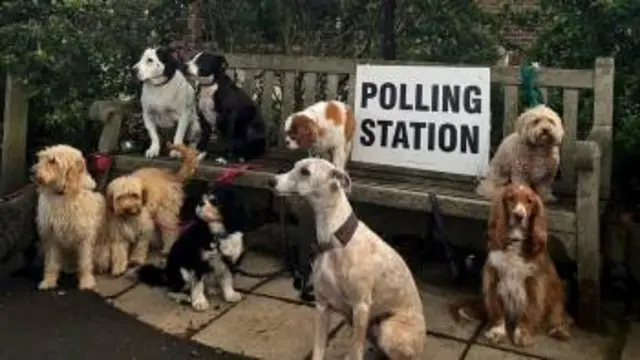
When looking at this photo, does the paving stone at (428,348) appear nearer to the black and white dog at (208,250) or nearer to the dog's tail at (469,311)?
the dog's tail at (469,311)

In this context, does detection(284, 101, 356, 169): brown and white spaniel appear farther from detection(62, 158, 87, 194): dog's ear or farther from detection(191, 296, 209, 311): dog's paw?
detection(62, 158, 87, 194): dog's ear

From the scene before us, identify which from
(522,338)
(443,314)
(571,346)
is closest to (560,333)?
A: (571,346)

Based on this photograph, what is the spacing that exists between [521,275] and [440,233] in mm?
679

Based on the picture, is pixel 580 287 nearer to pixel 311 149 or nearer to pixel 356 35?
pixel 311 149

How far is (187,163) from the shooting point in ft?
17.4

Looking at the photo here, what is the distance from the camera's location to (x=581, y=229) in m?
4.15

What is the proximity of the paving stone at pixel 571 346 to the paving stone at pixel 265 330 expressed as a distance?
1.04 meters

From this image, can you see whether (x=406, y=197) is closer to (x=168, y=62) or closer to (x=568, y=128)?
(x=568, y=128)

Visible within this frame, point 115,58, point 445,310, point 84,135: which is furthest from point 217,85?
point 445,310

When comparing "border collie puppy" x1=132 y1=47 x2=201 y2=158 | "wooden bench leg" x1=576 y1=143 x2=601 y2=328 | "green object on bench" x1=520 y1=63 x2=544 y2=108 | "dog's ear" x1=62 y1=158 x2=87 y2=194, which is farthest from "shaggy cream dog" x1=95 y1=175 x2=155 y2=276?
"wooden bench leg" x1=576 y1=143 x2=601 y2=328

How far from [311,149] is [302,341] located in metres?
1.39

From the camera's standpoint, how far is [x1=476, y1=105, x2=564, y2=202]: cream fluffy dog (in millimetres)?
4156

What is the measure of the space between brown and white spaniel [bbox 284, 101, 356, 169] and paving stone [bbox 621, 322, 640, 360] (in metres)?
2.04

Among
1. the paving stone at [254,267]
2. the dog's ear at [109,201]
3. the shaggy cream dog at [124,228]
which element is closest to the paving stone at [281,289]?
the paving stone at [254,267]
